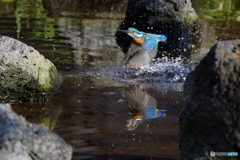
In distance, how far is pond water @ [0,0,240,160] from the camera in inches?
153

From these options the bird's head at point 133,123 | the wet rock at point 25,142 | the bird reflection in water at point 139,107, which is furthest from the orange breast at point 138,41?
the wet rock at point 25,142

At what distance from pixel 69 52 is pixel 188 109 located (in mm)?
4998

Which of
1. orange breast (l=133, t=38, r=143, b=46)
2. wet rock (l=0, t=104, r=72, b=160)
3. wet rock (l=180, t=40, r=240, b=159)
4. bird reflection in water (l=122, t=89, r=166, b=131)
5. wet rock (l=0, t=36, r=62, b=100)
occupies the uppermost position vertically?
wet rock (l=180, t=40, r=240, b=159)

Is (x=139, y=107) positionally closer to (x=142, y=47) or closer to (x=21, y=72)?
(x=142, y=47)

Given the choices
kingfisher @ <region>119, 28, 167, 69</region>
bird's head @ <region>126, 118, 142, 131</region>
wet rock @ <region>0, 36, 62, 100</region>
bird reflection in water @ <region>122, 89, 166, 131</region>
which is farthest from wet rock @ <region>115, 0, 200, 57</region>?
bird's head @ <region>126, 118, 142, 131</region>

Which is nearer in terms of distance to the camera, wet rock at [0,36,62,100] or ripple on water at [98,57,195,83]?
wet rock at [0,36,62,100]

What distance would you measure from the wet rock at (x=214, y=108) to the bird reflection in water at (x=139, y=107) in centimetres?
129

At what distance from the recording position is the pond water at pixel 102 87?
12.8ft

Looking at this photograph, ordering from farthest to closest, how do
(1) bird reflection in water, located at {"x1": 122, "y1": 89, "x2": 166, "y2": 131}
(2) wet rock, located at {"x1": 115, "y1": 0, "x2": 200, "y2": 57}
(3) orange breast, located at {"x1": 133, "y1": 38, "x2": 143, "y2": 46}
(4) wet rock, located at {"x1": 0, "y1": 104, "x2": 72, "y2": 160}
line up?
(2) wet rock, located at {"x1": 115, "y1": 0, "x2": 200, "y2": 57} < (3) orange breast, located at {"x1": 133, "y1": 38, "x2": 143, "y2": 46} < (1) bird reflection in water, located at {"x1": 122, "y1": 89, "x2": 166, "y2": 131} < (4) wet rock, located at {"x1": 0, "y1": 104, "x2": 72, "y2": 160}

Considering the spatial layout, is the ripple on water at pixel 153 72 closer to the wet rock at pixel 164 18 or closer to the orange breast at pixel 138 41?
the orange breast at pixel 138 41

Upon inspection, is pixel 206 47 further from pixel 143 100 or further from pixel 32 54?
Result: pixel 32 54

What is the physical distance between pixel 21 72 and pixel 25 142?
2.36 m

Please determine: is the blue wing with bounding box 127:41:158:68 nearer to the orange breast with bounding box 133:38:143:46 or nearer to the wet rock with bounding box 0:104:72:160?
the orange breast with bounding box 133:38:143:46

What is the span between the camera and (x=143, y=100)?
17.8ft
